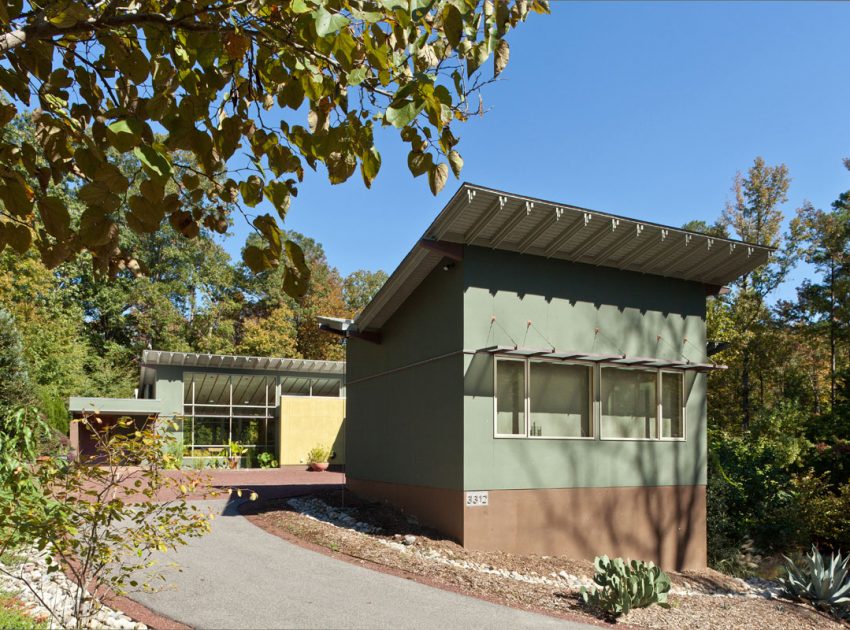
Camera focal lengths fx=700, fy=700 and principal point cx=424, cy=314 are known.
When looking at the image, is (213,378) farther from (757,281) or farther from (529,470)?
(757,281)

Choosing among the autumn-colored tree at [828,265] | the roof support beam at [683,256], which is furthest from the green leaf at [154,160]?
the autumn-colored tree at [828,265]

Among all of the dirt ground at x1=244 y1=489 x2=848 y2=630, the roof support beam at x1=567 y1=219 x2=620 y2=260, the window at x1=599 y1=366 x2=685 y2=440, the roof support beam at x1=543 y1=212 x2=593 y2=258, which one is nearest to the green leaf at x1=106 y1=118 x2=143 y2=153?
the dirt ground at x1=244 y1=489 x2=848 y2=630

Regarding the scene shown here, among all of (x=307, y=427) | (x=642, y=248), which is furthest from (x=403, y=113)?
(x=307, y=427)

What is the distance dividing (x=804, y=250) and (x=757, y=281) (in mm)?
2107

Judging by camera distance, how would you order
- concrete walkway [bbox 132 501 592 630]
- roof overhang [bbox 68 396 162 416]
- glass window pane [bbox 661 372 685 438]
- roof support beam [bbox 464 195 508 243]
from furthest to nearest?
roof overhang [bbox 68 396 162 416] < glass window pane [bbox 661 372 685 438] < roof support beam [bbox 464 195 508 243] < concrete walkway [bbox 132 501 592 630]

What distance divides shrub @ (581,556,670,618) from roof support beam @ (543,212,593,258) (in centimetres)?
535

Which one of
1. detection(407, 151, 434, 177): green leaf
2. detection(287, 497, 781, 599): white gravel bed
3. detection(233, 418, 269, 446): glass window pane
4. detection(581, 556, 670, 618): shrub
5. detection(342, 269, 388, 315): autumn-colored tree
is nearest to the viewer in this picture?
detection(407, 151, 434, 177): green leaf

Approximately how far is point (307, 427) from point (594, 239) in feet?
58.7

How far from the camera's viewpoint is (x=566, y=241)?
12.2 m

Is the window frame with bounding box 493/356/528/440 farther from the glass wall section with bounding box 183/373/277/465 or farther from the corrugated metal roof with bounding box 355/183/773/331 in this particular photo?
the glass wall section with bounding box 183/373/277/465

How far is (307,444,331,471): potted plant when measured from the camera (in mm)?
26508

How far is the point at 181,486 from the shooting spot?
546cm

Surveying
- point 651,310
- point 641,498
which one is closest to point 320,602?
point 641,498

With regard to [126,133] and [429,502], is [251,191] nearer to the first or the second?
[126,133]
